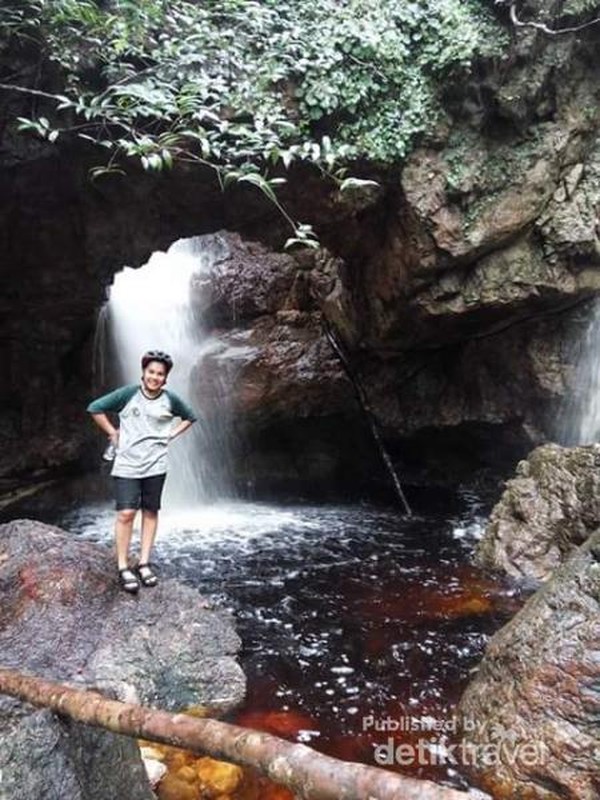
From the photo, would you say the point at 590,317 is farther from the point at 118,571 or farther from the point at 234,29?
the point at 118,571

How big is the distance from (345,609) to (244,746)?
424 centimetres

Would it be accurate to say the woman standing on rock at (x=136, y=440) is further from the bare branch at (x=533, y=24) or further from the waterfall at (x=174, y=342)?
the waterfall at (x=174, y=342)

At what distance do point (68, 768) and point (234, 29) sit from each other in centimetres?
712

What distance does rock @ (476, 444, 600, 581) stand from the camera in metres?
6.39

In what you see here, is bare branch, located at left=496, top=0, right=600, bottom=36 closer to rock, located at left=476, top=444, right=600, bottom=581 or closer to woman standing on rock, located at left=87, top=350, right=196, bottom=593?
rock, located at left=476, top=444, right=600, bottom=581

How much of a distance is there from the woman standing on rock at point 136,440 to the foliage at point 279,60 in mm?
2614

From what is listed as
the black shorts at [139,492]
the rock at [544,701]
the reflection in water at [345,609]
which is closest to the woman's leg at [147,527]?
the black shorts at [139,492]

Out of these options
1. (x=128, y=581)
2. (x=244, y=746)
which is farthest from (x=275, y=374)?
(x=244, y=746)

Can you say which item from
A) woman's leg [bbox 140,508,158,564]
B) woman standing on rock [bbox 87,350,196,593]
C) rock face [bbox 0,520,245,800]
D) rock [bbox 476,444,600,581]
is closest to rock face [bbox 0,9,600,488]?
rock [bbox 476,444,600,581]

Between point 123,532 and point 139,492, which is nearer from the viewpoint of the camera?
point 123,532

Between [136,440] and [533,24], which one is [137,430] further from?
[533,24]

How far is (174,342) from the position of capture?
41.0 ft

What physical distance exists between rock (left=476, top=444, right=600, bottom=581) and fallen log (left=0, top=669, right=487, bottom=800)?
5.33m

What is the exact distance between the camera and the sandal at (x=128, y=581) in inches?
188
